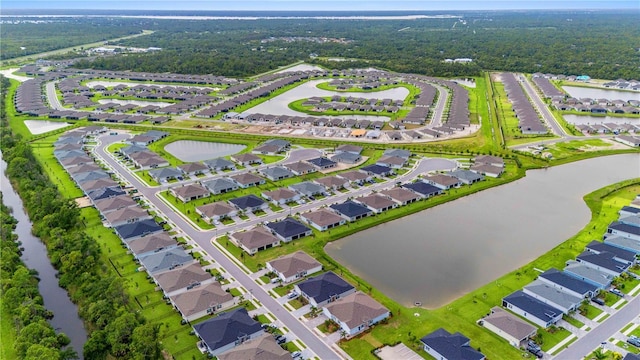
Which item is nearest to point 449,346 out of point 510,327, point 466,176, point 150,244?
point 510,327

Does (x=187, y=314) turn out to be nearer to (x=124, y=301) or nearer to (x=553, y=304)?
(x=124, y=301)

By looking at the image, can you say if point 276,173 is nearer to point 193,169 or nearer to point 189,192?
point 193,169

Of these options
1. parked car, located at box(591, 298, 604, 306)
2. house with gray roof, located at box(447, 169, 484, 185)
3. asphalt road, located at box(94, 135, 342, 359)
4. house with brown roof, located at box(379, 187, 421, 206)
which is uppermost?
house with gray roof, located at box(447, 169, 484, 185)

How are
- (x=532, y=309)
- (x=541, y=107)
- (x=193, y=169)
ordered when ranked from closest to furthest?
(x=532, y=309)
(x=193, y=169)
(x=541, y=107)

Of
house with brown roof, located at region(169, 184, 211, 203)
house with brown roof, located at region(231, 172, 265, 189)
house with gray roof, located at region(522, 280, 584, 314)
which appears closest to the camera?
house with gray roof, located at region(522, 280, 584, 314)

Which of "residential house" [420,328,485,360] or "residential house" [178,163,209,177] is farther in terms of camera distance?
"residential house" [178,163,209,177]

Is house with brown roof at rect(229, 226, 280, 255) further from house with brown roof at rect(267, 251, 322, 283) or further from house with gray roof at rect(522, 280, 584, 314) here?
house with gray roof at rect(522, 280, 584, 314)

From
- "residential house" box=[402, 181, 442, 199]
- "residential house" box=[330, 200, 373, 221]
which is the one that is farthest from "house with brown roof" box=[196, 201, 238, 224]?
"residential house" box=[402, 181, 442, 199]

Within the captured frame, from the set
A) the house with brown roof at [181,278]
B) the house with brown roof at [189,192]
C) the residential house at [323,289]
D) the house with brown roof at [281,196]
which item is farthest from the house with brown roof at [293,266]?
the house with brown roof at [189,192]
